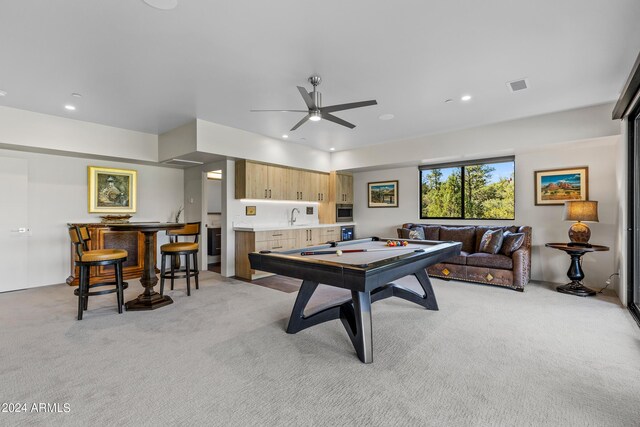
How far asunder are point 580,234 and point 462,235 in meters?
1.65

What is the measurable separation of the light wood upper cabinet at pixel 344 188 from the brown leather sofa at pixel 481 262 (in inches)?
81.7

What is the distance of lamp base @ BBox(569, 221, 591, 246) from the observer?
172 inches

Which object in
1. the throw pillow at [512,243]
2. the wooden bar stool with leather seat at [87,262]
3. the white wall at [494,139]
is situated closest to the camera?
the wooden bar stool with leather seat at [87,262]

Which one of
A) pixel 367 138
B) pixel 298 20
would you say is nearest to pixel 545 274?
pixel 367 138

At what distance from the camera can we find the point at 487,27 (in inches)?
96.3

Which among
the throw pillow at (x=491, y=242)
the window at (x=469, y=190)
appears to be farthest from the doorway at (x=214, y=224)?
the throw pillow at (x=491, y=242)

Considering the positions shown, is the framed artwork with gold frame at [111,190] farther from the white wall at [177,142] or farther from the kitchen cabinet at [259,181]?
the kitchen cabinet at [259,181]

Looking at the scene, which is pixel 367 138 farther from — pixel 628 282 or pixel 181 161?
pixel 628 282

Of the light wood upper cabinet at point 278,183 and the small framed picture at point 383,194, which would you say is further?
the small framed picture at point 383,194

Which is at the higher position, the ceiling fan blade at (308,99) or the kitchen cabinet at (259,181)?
the ceiling fan blade at (308,99)

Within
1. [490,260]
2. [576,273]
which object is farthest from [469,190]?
[576,273]

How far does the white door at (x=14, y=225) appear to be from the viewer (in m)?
4.43

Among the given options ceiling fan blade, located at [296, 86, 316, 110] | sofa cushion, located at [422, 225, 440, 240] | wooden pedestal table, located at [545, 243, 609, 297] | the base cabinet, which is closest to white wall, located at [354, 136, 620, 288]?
sofa cushion, located at [422, 225, 440, 240]

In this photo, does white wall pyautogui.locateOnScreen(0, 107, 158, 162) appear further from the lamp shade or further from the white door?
the lamp shade
